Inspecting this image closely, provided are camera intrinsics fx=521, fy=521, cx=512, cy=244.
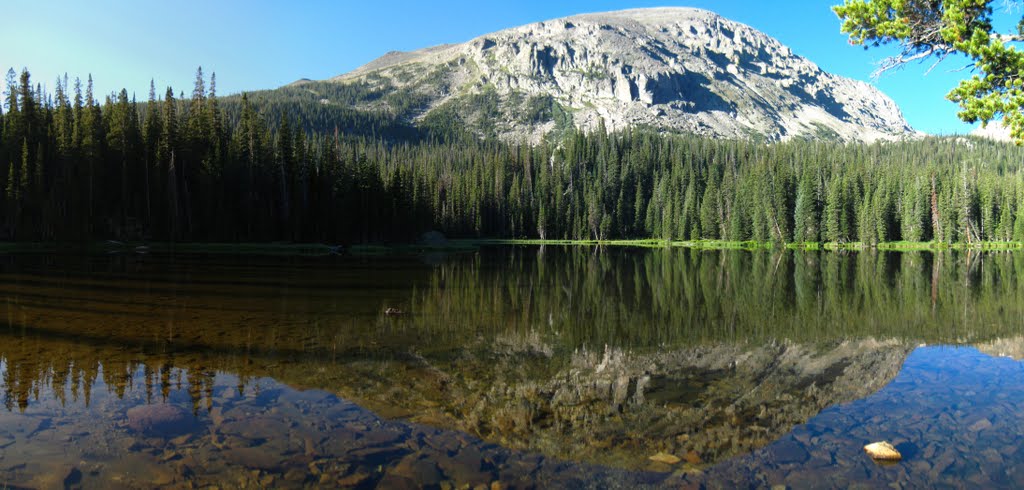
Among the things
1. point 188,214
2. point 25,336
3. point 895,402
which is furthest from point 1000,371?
point 188,214

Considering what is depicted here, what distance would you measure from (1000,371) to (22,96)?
95145 mm

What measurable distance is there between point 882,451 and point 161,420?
1097cm

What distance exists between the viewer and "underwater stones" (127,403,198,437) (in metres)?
7.80

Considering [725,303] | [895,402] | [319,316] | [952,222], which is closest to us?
[895,402]

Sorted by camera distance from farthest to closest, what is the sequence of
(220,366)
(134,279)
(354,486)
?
(134,279) → (220,366) → (354,486)

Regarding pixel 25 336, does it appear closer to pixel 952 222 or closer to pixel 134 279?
pixel 134 279

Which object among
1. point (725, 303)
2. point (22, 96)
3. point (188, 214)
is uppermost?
point (22, 96)

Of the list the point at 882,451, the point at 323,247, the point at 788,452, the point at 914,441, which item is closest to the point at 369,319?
the point at 788,452

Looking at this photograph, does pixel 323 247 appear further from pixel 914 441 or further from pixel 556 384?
pixel 914 441

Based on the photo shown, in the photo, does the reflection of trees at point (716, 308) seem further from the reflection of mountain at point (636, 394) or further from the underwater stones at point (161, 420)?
the underwater stones at point (161, 420)

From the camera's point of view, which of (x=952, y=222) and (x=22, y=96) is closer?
(x=22, y=96)

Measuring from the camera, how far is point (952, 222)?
9088cm

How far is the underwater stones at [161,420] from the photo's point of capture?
7801 millimetres

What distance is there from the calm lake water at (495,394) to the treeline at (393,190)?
49.4 m
